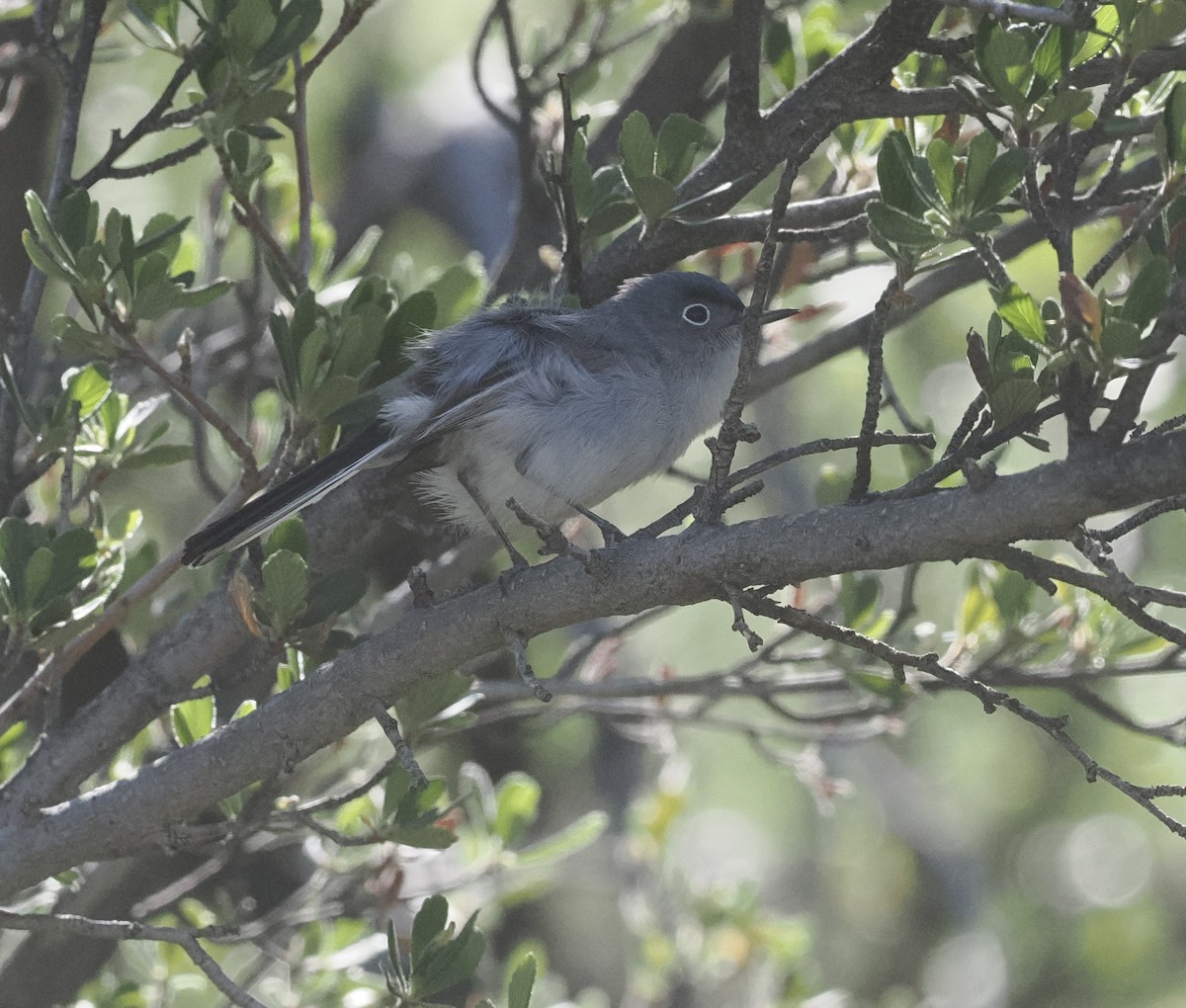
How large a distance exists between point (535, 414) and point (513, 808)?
892 mm

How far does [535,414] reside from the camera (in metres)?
2.72

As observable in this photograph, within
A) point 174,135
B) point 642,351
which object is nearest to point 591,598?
point 642,351

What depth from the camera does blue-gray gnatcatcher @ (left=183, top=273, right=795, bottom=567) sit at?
2.67 meters

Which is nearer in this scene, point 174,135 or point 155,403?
point 155,403

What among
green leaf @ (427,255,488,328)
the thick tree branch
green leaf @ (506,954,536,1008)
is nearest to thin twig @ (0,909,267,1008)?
the thick tree branch

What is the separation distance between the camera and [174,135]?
5.61 meters

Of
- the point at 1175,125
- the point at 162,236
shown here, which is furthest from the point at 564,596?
the point at 1175,125

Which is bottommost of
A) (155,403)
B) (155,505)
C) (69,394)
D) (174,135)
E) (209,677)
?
(209,677)

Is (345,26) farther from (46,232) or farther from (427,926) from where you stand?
(427,926)

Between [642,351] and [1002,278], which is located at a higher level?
[642,351]

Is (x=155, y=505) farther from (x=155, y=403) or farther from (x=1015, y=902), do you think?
(x=1015, y=902)

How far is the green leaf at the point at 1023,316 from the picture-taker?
5.22 ft

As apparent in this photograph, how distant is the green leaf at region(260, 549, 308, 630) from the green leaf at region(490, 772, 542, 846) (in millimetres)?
920

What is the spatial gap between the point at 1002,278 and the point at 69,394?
158cm
